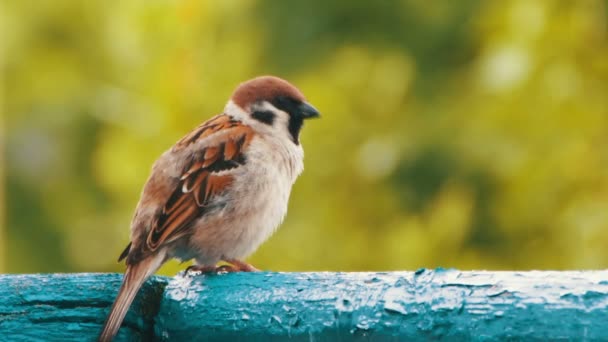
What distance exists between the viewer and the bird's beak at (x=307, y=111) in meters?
3.56

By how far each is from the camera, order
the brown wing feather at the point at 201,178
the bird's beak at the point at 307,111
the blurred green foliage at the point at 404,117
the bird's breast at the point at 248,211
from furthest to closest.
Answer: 1. the blurred green foliage at the point at 404,117
2. the bird's beak at the point at 307,111
3. the bird's breast at the point at 248,211
4. the brown wing feather at the point at 201,178

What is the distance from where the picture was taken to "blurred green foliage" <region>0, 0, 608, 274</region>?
13.1ft

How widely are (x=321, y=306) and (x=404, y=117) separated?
2.58 m

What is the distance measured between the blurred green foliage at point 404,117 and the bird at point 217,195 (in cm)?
66

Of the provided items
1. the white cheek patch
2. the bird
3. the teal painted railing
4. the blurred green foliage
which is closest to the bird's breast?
the bird

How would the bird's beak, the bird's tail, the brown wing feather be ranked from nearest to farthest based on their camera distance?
the bird's tail, the brown wing feather, the bird's beak

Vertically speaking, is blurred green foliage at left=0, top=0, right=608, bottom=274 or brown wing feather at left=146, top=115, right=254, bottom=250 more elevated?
blurred green foliage at left=0, top=0, right=608, bottom=274

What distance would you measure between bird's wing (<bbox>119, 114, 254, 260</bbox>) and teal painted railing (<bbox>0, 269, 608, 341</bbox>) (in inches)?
40.9

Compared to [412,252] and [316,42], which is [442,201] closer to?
[412,252]

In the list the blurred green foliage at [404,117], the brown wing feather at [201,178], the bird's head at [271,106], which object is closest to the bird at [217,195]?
the brown wing feather at [201,178]

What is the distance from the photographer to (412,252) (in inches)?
154

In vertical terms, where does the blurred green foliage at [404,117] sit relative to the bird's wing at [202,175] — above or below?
above

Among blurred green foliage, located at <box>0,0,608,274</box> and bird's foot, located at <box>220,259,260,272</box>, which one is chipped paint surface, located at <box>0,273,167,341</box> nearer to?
bird's foot, located at <box>220,259,260,272</box>

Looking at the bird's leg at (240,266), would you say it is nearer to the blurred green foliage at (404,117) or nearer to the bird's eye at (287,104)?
the bird's eye at (287,104)
